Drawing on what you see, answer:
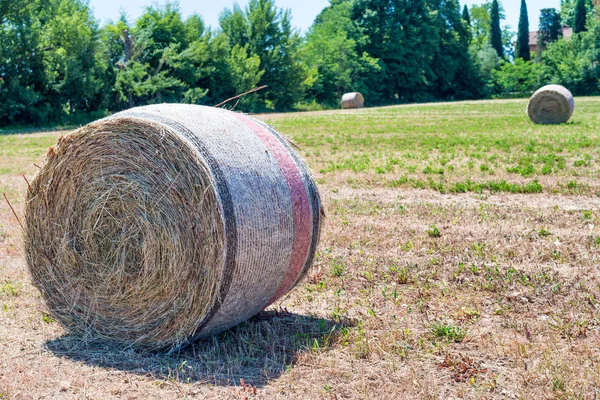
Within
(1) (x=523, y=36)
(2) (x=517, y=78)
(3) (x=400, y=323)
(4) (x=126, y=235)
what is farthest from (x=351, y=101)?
(4) (x=126, y=235)

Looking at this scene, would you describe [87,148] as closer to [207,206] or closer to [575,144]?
[207,206]

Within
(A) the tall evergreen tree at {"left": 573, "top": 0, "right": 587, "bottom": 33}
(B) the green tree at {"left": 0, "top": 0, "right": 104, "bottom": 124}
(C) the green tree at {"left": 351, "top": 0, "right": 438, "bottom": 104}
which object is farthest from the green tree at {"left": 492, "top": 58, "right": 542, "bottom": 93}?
(B) the green tree at {"left": 0, "top": 0, "right": 104, "bottom": 124}

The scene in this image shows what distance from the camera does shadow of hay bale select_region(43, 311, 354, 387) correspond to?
15.1 feet

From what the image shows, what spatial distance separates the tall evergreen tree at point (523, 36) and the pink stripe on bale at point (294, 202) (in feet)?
277

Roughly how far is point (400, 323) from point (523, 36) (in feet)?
283

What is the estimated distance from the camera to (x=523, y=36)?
85.0 m

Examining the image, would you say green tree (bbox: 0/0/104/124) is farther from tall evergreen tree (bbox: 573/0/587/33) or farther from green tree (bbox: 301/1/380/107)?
tall evergreen tree (bbox: 573/0/587/33)

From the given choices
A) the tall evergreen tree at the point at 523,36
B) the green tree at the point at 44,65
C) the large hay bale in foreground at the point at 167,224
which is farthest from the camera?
the tall evergreen tree at the point at 523,36

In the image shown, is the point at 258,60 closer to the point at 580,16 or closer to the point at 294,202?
the point at 294,202

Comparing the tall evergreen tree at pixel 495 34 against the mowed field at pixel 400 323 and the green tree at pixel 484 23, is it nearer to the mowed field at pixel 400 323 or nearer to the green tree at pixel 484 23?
the green tree at pixel 484 23

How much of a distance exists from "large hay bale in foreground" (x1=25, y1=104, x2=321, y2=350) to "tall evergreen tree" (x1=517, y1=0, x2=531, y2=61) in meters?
84.5

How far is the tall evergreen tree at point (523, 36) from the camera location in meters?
83.9

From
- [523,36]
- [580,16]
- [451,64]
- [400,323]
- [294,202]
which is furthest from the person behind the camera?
[523,36]

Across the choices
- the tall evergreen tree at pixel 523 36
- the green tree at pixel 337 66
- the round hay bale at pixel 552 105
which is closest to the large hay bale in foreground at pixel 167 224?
the round hay bale at pixel 552 105
